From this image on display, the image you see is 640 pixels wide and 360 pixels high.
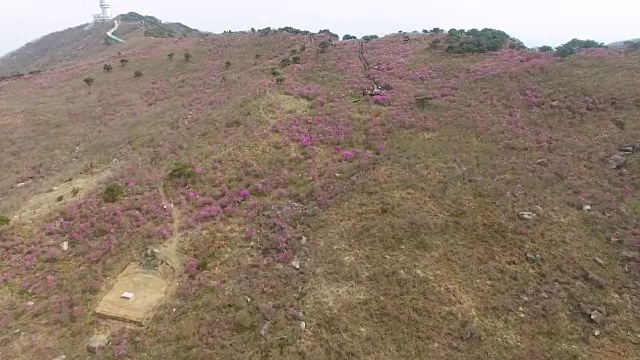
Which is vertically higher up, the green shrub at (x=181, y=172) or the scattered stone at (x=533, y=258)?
the green shrub at (x=181, y=172)

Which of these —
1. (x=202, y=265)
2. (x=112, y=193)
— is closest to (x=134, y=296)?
(x=202, y=265)

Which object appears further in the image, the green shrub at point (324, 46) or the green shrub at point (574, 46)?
the green shrub at point (324, 46)

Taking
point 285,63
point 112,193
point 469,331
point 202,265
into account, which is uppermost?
point 285,63

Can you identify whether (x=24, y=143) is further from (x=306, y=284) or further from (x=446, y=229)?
(x=446, y=229)

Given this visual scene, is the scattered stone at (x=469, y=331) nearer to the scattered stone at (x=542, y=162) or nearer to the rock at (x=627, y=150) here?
the scattered stone at (x=542, y=162)

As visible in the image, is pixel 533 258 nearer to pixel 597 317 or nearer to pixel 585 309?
pixel 585 309

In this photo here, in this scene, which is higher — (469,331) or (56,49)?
(56,49)

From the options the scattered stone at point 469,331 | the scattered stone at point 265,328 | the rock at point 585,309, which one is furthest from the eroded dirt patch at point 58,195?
the rock at point 585,309
